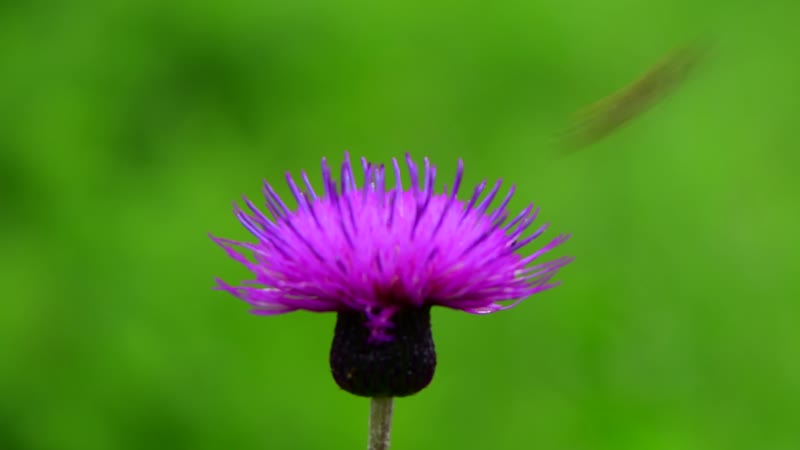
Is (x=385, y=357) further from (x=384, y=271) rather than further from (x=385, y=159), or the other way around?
(x=385, y=159)

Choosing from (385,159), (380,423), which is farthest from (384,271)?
(385,159)

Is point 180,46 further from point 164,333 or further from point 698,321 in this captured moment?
point 698,321

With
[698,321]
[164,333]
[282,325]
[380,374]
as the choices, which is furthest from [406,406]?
[380,374]

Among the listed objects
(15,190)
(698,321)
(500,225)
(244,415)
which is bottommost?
(500,225)

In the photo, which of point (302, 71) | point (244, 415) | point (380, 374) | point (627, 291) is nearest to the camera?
point (380, 374)

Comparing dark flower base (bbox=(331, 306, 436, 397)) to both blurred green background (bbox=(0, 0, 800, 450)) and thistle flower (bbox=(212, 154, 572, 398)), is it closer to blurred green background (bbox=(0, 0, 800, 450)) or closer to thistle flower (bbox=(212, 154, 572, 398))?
thistle flower (bbox=(212, 154, 572, 398))

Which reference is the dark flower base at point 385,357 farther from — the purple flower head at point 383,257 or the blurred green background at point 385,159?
the blurred green background at point 385,159

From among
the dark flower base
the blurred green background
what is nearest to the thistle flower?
the dark flower base
